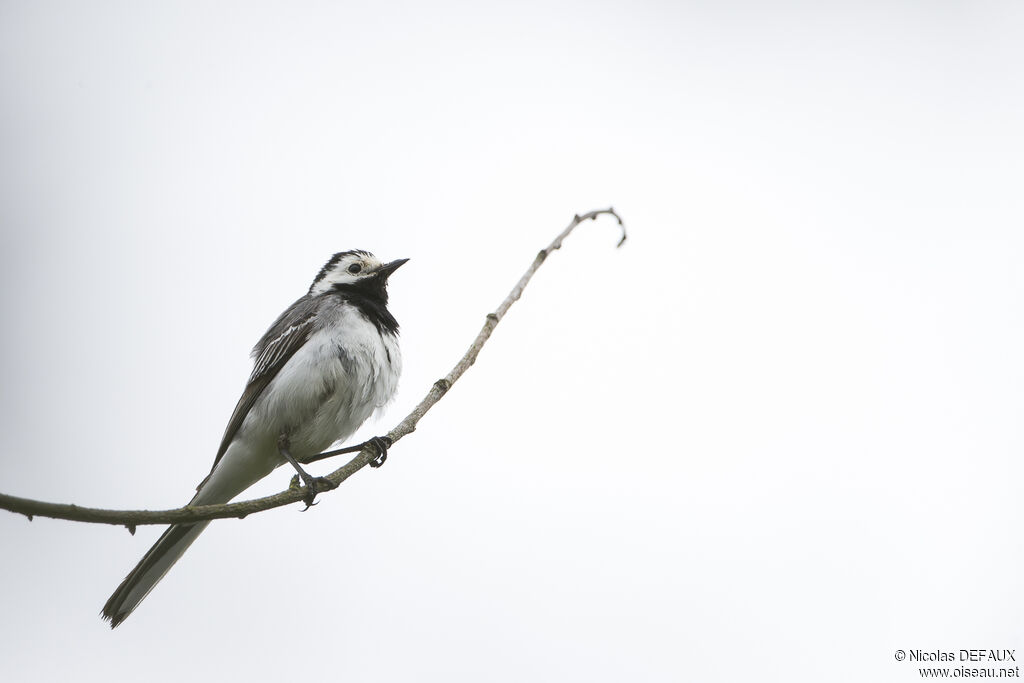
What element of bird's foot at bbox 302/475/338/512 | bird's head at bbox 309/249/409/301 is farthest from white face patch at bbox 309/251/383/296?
bird's foot at bbox 302/475/338/512

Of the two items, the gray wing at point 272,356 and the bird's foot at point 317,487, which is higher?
the gray wing at point 272,356

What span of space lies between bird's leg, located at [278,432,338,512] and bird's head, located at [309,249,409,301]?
72.1 inches

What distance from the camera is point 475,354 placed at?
17.8 feet

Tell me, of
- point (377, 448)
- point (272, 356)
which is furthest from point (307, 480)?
point (272, 356)

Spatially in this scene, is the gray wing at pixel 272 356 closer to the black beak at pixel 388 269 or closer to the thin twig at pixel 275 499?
the black beak at pixel 388 269

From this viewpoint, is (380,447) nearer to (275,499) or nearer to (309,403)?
(309,403)

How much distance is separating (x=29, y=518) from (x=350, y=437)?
4.09m

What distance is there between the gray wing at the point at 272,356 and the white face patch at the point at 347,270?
719 millimetres

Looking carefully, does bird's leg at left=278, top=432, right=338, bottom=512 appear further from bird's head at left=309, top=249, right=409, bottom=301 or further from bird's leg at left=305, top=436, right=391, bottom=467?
bird's head at left=309, top=249, right=409, bottom=301

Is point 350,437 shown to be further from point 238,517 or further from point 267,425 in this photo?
point 238,517

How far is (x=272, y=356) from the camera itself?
24.0 feet

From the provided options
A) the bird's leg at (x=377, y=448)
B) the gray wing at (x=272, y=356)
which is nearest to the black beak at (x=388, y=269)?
the gray wing at (x=272, y=356)

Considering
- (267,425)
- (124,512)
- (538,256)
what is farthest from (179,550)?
(538,256)

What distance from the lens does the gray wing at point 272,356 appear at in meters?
7.07
